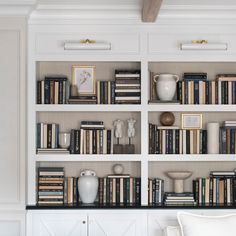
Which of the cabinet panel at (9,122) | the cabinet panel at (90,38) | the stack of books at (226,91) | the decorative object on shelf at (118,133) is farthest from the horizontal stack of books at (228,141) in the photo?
the cabinet panel at (9,122)

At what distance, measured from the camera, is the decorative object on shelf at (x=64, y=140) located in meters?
4.94

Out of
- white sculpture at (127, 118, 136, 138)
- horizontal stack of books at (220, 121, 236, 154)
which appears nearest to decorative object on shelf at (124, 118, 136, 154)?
white sculpture at (127, 118, 136, 138)

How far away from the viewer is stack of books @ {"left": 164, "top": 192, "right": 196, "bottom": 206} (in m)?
4.86

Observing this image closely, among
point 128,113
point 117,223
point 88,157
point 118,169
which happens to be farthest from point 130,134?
point 117,223

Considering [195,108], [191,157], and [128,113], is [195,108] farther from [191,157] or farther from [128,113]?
[128,113]

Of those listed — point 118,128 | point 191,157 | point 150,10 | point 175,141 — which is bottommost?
point 191,157

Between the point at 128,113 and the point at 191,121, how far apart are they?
0.59 metres

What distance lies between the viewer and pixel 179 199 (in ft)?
16.0

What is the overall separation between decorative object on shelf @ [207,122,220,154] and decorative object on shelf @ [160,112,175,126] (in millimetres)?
330

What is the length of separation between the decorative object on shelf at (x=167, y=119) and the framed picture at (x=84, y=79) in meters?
0.67

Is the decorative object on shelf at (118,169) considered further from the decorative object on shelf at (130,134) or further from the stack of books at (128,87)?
the stack of books at (128,87)

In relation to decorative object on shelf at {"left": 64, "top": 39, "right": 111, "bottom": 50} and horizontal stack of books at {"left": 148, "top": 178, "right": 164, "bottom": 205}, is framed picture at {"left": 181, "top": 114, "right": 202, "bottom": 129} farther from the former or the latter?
decorative object on shelf at {"left": 64, "top": 39, "right": 111, "bottom": 50}

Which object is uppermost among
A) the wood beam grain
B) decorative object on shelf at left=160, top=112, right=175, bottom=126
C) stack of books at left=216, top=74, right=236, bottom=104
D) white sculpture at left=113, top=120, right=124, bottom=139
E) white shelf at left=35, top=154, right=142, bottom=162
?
the wood beam grain

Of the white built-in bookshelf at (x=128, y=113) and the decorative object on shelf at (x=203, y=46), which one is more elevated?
the decorative object on shelf at (x=203, y=46)
